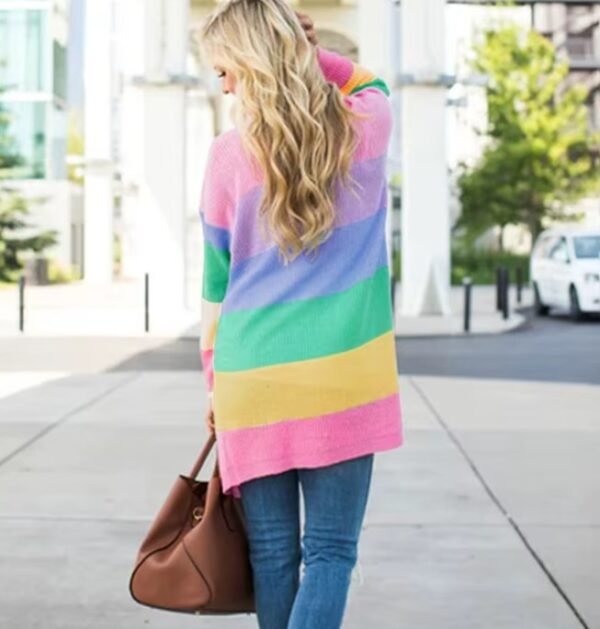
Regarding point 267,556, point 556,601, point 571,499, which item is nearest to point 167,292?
point 571,499

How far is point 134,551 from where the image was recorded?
5398mm

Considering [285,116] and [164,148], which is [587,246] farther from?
[285,116]

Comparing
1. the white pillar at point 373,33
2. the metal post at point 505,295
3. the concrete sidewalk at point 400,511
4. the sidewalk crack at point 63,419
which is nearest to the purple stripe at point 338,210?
the concrete sidewalk at point 400,511

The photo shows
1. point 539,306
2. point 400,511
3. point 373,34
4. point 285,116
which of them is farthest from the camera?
point 373,34

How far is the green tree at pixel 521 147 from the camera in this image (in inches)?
2063

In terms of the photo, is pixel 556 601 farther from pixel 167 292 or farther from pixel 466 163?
pixel 466 163

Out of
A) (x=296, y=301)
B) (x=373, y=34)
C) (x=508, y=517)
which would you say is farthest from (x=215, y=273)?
(x=373, y=34)

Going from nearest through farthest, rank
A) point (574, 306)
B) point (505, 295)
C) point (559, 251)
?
point (505, 295)
point (574, 306)
point (559, 251)

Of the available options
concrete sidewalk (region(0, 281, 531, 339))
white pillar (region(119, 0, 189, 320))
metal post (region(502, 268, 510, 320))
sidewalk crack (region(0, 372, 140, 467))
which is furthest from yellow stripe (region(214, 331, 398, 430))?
white pillar (region(119, 0, 189, 320))

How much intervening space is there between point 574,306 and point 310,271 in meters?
22.1

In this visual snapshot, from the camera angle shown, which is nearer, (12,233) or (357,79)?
(357,79)

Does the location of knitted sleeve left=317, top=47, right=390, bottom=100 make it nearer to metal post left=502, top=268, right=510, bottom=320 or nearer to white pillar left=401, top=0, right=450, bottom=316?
metal post left=502, top=268, right=510, bottom=320

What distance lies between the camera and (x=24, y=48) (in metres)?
52.2

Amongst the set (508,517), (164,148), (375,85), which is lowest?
(508,517)
